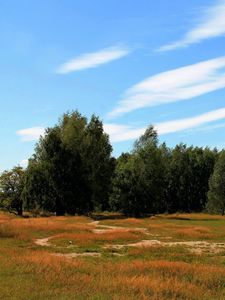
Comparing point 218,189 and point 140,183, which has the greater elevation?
point 140,183

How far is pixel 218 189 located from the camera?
103m

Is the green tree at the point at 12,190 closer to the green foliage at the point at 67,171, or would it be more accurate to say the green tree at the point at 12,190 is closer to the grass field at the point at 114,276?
the green foliage at the point at 67,171

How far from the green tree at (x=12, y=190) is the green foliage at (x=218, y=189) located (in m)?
39.8

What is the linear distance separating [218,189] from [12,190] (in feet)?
140

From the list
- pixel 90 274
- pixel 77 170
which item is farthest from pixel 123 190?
pixel 90 274

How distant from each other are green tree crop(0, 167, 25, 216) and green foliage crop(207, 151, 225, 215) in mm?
39805

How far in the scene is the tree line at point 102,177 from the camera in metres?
85.5

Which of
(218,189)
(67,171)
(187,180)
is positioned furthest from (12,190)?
(187,180)

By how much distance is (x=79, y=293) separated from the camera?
14727 millimetres

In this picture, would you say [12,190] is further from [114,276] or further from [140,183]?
[114,276]

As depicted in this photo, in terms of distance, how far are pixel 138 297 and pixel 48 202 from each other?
72.7 m

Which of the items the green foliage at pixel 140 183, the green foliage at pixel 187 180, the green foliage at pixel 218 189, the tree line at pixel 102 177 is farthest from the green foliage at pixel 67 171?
the green foliage at pixel 187 180

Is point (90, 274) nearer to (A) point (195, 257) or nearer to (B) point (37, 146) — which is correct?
(A) point (195, 257)

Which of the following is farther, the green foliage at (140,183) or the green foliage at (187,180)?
the green foliage at (187,180)
